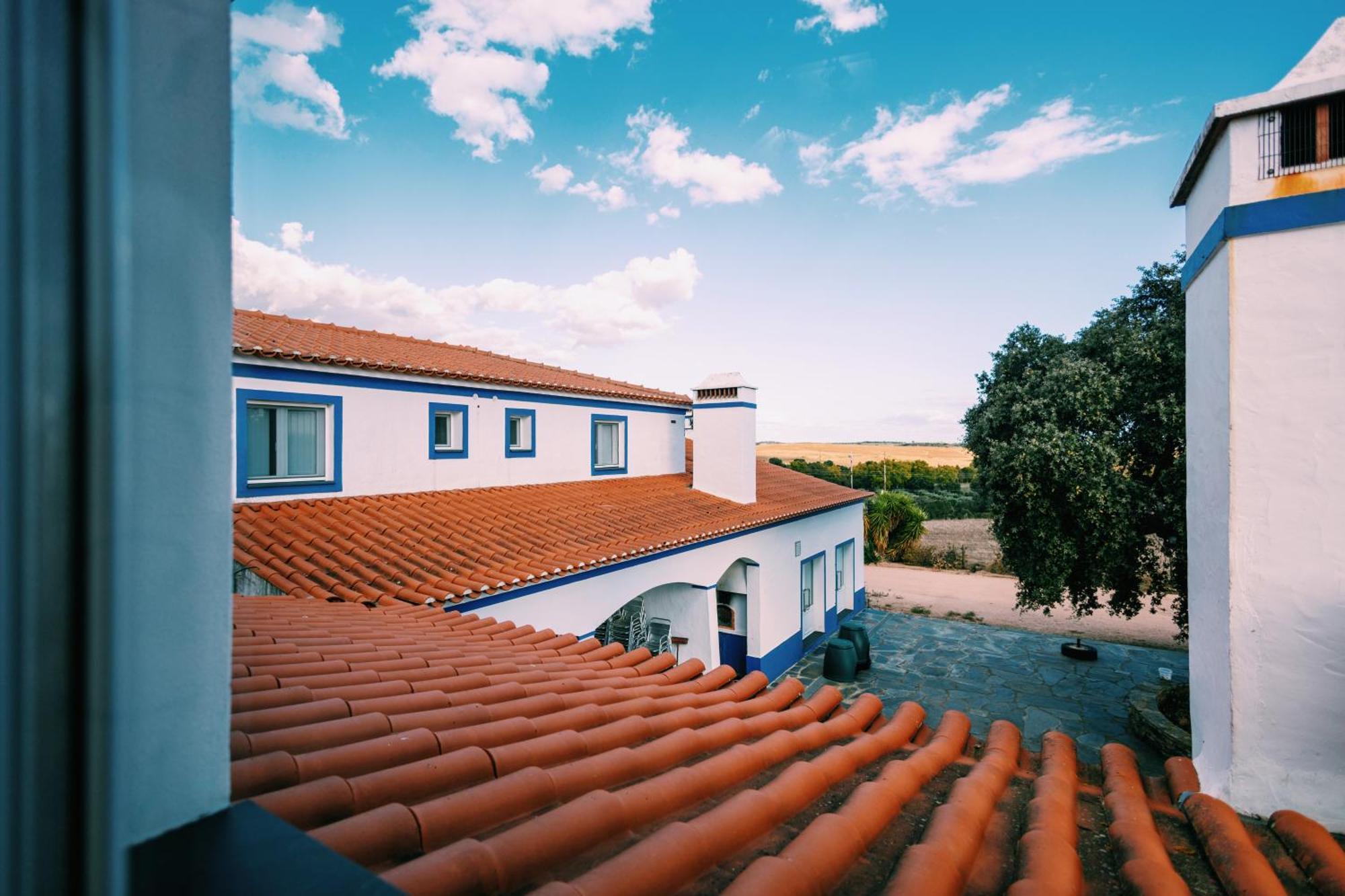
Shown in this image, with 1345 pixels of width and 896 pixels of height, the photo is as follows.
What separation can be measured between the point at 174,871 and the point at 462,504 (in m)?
9.92

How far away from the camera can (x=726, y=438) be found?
49.1 ft

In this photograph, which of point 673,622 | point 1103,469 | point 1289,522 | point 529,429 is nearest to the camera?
point 1289,522

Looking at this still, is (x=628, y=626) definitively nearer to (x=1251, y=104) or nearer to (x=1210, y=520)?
(x=1210, y=520)

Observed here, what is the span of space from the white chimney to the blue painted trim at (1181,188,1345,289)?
34.0ft

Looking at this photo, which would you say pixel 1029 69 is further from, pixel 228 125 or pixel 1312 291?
pixel 228 125

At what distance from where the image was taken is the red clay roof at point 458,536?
707 centimetres

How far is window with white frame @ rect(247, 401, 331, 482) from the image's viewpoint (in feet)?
28.8

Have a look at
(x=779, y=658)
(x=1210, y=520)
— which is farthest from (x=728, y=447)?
(x=1210, y=520)

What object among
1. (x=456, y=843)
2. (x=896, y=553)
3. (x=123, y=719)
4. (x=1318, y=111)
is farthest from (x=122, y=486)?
(x=896, y=553)

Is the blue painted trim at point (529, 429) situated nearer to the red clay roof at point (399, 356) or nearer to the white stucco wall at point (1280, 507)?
the red clay roof at point (399, 356)

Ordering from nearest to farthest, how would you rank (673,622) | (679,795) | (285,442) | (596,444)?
(679,795)
(285,442)
(673,622)
(596,444)

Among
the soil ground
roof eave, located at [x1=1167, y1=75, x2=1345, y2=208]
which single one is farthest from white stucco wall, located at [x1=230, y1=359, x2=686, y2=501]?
the soil ground

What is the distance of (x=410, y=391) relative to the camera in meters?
10.5

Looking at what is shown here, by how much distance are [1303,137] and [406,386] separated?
10.8 m
